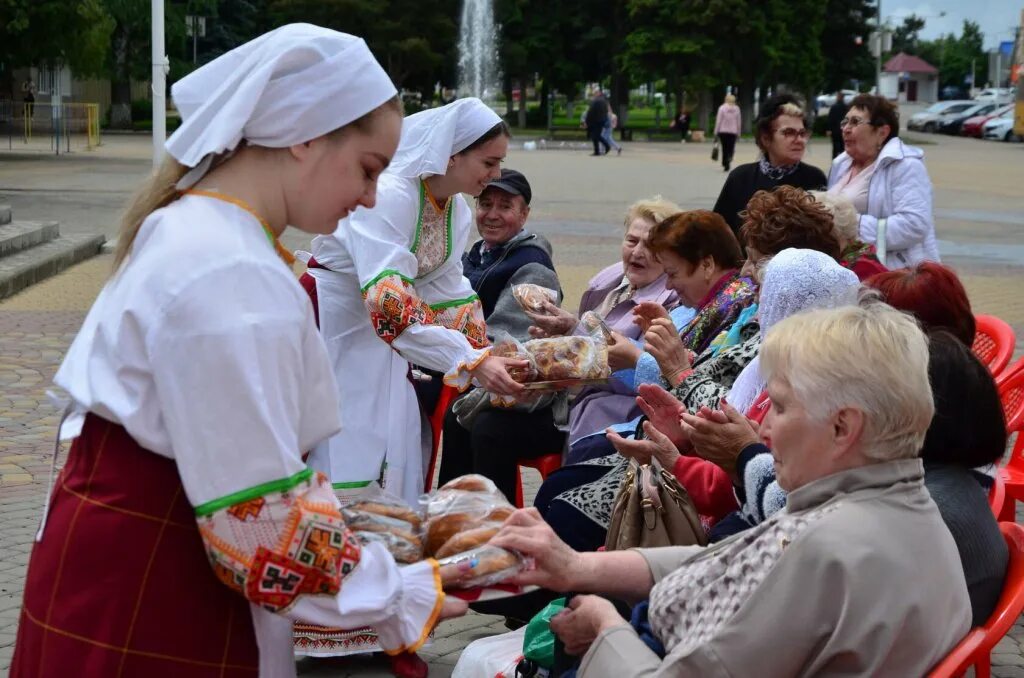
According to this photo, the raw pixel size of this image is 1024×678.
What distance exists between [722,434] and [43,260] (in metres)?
12.0

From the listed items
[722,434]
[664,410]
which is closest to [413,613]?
[722,434]

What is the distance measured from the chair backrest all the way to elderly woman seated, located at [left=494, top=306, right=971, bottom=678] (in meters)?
2.55

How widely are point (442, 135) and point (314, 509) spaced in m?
2.67

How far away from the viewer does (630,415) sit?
16.6 feet


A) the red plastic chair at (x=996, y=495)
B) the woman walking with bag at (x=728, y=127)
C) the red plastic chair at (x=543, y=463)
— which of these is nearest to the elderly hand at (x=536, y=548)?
the red plastic chair at (x=996, y=495)

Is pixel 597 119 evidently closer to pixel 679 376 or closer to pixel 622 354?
pixel 622 354

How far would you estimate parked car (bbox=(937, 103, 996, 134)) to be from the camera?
195 ft

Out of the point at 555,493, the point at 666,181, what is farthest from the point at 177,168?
the point at 666,181

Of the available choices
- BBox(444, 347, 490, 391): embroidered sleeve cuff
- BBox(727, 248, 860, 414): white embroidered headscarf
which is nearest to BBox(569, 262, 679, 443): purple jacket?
BBox(444, 347, 490, 391): embroidered sleeve cuff

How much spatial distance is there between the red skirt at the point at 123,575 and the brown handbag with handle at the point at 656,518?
4.88 feet

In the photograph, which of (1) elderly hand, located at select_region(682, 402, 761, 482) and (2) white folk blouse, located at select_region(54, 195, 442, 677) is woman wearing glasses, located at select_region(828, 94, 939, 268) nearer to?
(1) elderly hand, located at select_region(682, 402, 761, 482)

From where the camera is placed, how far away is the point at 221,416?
2.03 meters

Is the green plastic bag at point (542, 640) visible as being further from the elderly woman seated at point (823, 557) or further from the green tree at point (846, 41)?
the green tree at point (846, 41)

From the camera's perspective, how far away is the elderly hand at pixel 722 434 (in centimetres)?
353
